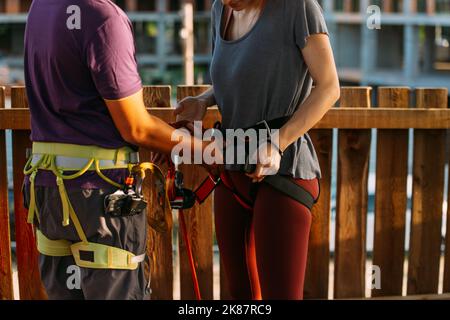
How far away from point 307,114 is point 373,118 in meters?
1.32

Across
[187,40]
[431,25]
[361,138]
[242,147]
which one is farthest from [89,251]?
[431,25]

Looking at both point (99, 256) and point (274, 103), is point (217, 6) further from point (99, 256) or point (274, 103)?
point (99, 256)

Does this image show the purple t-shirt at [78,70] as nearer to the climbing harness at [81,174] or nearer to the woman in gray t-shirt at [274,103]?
the climbing harness at [81,174]

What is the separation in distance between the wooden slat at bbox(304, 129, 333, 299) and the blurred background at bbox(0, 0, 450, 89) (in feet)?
147

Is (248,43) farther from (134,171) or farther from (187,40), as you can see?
(187,40)

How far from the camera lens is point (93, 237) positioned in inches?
96.0

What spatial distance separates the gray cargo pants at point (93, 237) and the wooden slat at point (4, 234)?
1375mm

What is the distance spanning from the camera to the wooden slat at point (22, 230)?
378 centimetres

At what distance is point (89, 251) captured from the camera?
2422mm

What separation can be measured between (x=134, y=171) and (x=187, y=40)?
19.8m
